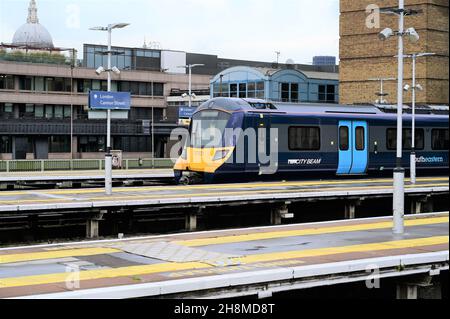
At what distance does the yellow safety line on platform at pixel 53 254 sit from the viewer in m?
13.5

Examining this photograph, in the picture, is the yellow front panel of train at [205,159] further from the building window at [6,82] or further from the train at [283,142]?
the building window at [6,82]

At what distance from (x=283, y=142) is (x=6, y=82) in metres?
49.6

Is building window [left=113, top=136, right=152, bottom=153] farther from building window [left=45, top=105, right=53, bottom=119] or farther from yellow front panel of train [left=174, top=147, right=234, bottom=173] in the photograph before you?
yellow front panel of train [left=174, top=147, right=234, bottom=173]

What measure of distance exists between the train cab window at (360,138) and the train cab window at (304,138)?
243 cm

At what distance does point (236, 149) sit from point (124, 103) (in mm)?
13560

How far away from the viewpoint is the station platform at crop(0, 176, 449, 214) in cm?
2125

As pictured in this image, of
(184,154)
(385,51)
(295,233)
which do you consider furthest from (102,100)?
(385,51)

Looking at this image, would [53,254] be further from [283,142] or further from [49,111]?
[49,111]

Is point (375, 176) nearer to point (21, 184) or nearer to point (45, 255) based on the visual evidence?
point (21, 184)

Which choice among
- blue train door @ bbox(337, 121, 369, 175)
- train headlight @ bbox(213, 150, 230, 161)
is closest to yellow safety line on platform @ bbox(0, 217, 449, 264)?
train headlight @ bbox(213, 150, 230, 161)

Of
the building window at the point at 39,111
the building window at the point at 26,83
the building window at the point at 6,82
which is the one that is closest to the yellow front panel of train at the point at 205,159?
the building window at the point at 6,82

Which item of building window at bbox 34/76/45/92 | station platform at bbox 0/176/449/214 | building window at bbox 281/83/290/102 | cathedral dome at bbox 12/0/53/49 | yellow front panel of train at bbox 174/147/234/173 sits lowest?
station platform at bbox 0/176/449/214

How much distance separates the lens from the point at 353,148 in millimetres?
33750

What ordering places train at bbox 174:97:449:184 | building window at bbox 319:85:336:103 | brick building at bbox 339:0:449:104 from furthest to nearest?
1. building window at bbox 319:85:336:103
2. brick building at bbox 339:0:449:104
3. train at bbox 174:97:449:184
